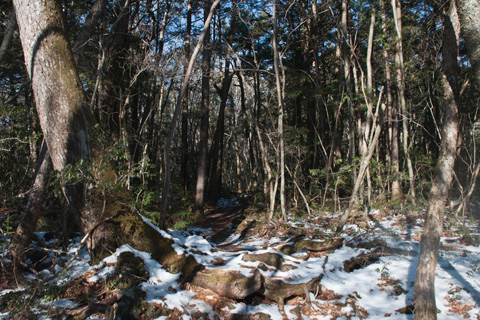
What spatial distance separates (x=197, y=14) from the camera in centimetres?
1519

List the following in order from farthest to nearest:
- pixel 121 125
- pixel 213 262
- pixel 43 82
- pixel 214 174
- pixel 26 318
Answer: pixel 214 174 → pixel 121 125 → pixel 213 262 → pixel 43 82 → pixel 26 318

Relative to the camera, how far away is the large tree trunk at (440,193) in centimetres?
390

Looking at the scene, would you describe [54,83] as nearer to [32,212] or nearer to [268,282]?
[32,212]

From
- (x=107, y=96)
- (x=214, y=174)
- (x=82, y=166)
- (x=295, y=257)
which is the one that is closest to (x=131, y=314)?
(x=82, y=166)

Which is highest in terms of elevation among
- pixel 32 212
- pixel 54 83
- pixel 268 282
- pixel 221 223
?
pixel 54 83

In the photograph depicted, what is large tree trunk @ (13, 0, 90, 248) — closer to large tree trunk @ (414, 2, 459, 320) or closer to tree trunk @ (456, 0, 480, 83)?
Result: tree trunk @ (456, 0, 480, 83)

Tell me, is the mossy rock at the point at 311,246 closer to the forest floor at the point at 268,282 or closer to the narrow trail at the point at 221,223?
the forest floor at the point at 268,282

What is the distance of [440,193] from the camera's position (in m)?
3.99

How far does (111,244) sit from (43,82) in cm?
282

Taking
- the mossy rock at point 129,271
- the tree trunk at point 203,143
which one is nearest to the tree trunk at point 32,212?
the mossy rock at point 129,271

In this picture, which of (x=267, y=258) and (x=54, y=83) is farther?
(x=267, y=258)

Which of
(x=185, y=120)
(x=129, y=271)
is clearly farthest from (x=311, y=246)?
(x=185, y=120)

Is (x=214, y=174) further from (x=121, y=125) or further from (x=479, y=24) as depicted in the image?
(x=479, y=24)

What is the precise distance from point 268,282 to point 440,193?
10.1ft
